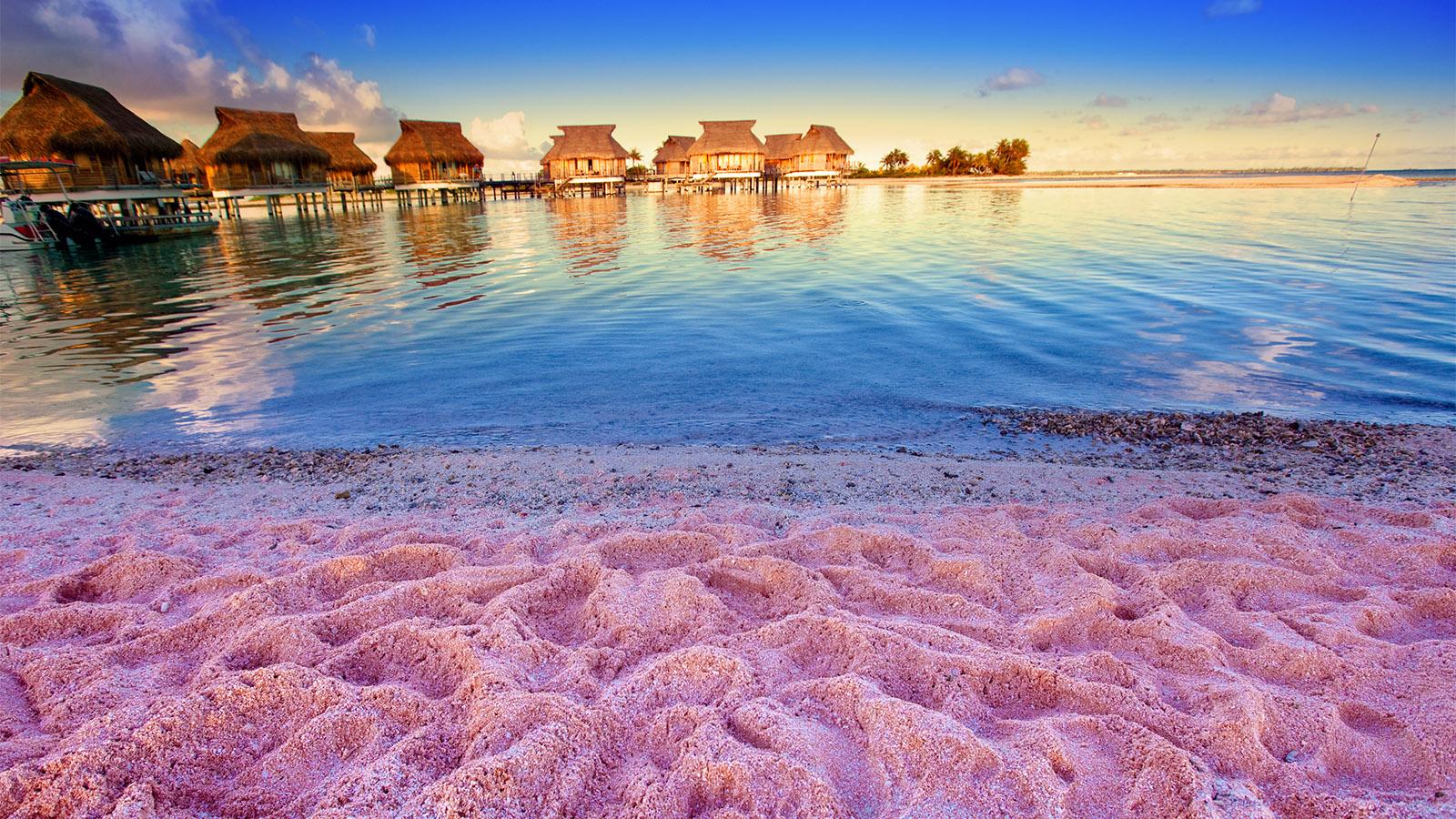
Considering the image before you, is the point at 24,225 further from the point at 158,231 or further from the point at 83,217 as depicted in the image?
the point at 158,231

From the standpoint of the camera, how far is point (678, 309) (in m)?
13.3

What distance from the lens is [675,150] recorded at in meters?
74.8

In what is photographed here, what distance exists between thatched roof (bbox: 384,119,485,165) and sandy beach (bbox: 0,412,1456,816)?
5706 cm

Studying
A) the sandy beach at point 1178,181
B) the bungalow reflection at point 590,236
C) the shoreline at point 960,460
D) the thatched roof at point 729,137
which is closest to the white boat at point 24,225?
the bungalow reflection at point 590,236

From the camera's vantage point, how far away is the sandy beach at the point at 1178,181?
6366 cm

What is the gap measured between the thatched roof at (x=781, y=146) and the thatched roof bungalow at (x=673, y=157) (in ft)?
28.5

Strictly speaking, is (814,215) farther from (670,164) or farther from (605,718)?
(670,164)

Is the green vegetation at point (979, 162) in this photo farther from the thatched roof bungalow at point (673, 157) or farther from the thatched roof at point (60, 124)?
the thatched roof at point (60, 124)

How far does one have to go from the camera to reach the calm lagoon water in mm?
7430

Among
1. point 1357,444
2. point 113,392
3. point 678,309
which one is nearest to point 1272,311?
point 1357,444

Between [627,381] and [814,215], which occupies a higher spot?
[814,215]

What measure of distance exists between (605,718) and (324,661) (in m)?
1.18

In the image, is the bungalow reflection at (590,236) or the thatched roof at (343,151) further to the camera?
the thatched roof at (343,151)

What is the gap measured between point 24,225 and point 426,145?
31.2 metres
